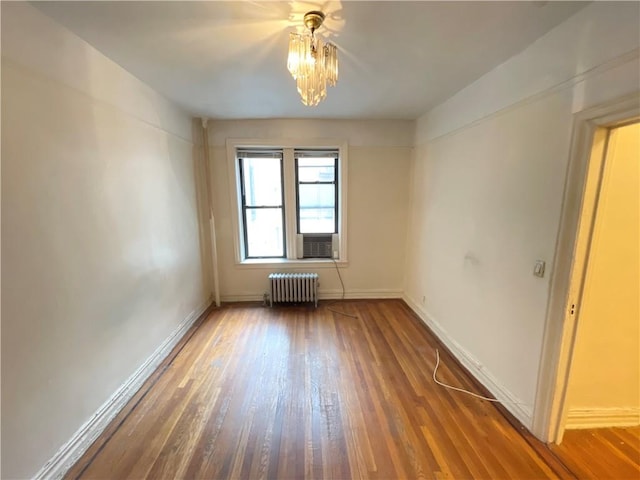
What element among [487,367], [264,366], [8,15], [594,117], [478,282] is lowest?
[264,366]

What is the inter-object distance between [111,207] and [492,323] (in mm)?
2935

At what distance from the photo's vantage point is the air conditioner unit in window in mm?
4094

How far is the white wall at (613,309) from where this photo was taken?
5.15ft

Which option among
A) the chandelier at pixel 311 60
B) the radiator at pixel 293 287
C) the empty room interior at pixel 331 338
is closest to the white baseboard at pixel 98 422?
the empty room interior at pixel 331 338

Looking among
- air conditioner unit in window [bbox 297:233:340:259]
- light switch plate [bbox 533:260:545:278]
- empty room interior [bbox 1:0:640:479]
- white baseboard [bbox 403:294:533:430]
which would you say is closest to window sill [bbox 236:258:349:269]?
air conditioner unit in window [bbox 297:233:340:259]

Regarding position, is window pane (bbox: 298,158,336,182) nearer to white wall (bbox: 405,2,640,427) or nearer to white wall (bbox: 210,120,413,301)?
white wall (bbox: 210,120,413,301)

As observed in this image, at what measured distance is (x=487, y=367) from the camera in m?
2.26

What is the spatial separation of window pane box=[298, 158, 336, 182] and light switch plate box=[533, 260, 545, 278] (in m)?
2.73

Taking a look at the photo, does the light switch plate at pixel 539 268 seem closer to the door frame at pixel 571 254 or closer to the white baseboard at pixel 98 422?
the door frame at pixel 571 254

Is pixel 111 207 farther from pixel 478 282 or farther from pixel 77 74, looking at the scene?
pixel 478 282

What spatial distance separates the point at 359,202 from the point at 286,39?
2382 mm

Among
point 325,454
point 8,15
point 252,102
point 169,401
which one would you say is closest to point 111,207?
point 8,15

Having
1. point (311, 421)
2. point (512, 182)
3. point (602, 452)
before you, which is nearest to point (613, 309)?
point (602, 452)

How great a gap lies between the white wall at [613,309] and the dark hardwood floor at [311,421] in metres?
0.52
